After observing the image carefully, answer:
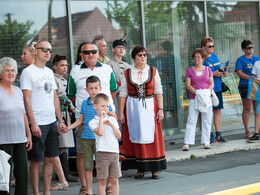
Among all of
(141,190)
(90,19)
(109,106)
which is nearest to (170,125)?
(90,19)

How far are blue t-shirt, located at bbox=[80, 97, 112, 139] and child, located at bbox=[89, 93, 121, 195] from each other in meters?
0.34

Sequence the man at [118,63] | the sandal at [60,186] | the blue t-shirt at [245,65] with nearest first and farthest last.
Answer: the sandal at [60,186]
the man at [118,63]
the blue t-shirt at [245,65]

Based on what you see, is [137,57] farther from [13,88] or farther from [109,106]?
[13,88]

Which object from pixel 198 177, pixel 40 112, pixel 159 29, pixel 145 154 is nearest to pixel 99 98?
pixel 40 112

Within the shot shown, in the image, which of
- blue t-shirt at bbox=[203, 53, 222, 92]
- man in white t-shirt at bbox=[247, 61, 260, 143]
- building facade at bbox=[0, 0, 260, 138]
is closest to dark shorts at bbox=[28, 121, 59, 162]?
building facade at bbox=[0, 0, 260, 138]

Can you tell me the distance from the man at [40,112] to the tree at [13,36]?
8.95ft

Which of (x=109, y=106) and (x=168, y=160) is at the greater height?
(x=109, y=106)

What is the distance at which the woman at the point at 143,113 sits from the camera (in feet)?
23.8

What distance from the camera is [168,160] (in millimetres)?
8586

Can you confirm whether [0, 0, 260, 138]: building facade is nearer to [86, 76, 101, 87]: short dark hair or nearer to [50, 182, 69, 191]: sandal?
[50, 182, 69, 191]: sandal

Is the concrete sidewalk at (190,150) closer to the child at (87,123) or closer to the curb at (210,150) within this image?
the curb at (210,150)

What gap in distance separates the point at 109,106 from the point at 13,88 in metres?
1.11

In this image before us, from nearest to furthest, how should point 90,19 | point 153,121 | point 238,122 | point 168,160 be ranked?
1. point 153,121
2. point 168,160
3. point 90,19
4. point 238,122

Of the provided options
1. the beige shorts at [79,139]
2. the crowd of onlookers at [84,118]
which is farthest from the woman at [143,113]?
the beige shorts at [79,139]
